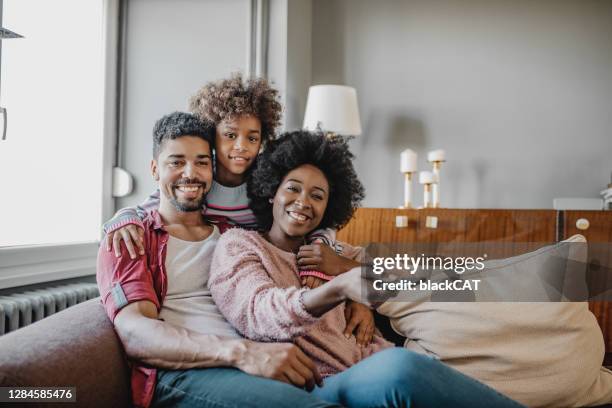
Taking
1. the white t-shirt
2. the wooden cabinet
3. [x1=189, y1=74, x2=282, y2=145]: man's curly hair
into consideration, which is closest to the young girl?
[x1=189, y1=74, x2=282, y2=145]: man's curly hair

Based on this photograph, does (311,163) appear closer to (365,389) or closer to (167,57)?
(365,389)

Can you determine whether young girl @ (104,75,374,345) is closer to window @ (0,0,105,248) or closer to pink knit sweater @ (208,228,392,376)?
pink knit sweater @ (208,228,392,376)

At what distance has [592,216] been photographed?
229 cm

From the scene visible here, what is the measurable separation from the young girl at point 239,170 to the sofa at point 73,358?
23 cm

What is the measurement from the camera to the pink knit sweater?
3.72ft

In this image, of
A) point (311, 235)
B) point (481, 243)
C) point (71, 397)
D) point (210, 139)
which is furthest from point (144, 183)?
point (71, 397)

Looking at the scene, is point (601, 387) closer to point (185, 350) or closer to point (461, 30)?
point (185, 350)

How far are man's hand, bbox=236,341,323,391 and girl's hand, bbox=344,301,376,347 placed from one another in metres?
0.29

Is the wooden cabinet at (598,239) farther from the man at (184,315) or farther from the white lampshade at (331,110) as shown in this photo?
the man at (184,315)

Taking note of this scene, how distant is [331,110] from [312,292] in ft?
6.53

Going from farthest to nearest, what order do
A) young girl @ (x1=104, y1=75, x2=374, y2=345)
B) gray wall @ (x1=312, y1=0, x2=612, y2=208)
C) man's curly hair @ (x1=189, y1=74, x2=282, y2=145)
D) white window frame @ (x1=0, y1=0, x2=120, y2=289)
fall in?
gray wall @ (x1=312, y1=0, x2=612, y2=208)
white window frame @ (x1=0, y1=0, x2=120, y2=289)
man's curly hair @ (x1=189, y1=74, x2=282, y2=145)
young girl @ (x1=104, y1=75, x2=374, y2=345)

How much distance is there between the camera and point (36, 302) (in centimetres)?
184

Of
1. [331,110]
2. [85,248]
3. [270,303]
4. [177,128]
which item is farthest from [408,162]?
[270,303]

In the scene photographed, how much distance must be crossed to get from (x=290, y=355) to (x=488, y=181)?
248 cm
